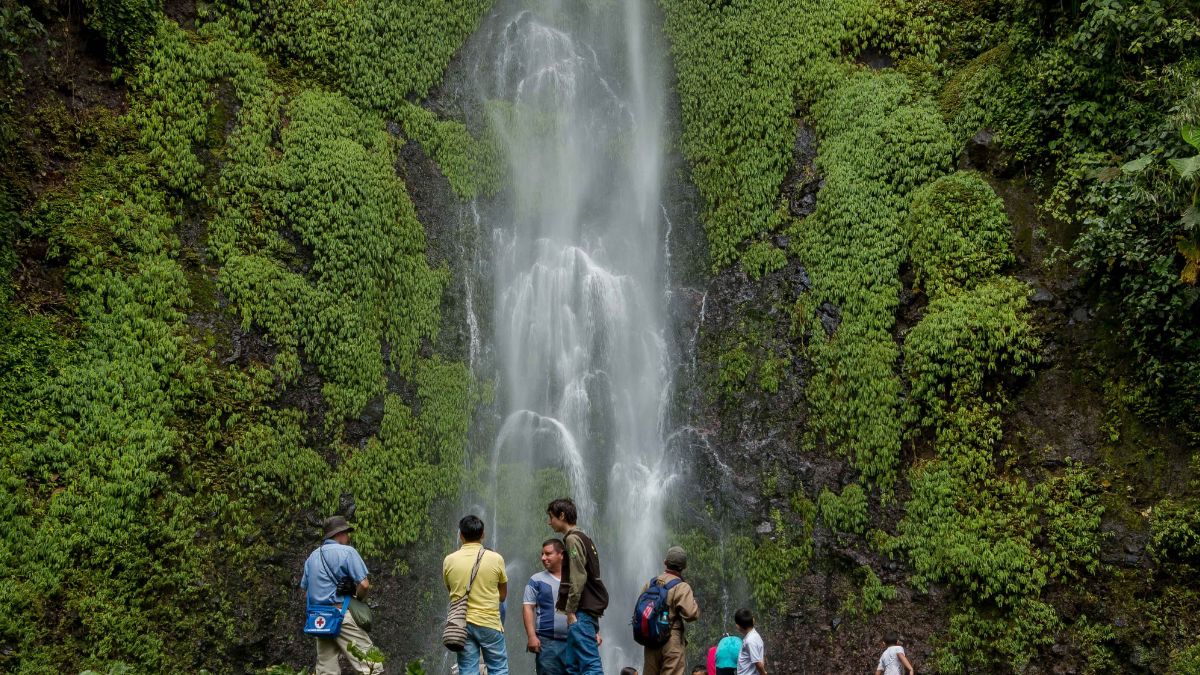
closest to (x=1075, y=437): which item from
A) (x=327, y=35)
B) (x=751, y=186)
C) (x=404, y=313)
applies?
(x=751, y=186)

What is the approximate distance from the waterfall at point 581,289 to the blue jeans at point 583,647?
714 cm

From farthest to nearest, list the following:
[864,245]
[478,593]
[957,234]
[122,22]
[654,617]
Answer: [864,245] → [957,234] → [122,22] → [654,617] → [478,593]

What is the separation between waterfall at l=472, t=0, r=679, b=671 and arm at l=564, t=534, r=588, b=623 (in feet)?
24.2

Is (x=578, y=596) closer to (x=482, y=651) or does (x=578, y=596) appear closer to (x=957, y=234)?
(x=482, y=651)

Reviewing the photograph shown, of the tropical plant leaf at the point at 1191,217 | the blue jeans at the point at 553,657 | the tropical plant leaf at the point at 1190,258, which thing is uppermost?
the tropical plant leaf at the point at 1191,217

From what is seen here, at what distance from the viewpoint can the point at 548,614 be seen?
7.00 m

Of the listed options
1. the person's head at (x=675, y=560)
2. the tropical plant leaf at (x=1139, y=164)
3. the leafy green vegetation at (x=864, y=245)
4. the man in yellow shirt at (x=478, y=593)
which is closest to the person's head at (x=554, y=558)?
the man in yellow shirt at (x=478, y=593)

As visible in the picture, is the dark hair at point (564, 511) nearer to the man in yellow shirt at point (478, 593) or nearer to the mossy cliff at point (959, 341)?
the man in yellow shirt at point (478, 593)

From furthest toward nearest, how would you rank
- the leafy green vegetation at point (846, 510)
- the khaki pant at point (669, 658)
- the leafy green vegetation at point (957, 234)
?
the leafy green vegetation at point (957, 234) → the leafy green vegetation at point (846, 510) → the khaki pant at point (669, 658)

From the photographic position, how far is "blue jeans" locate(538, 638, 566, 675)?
6.87m

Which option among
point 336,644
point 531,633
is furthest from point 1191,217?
point 336,644

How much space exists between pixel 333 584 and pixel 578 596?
207 centimetres

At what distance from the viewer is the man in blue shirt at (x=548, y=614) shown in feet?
22.6

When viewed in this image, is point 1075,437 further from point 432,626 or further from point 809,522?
point 432,626
